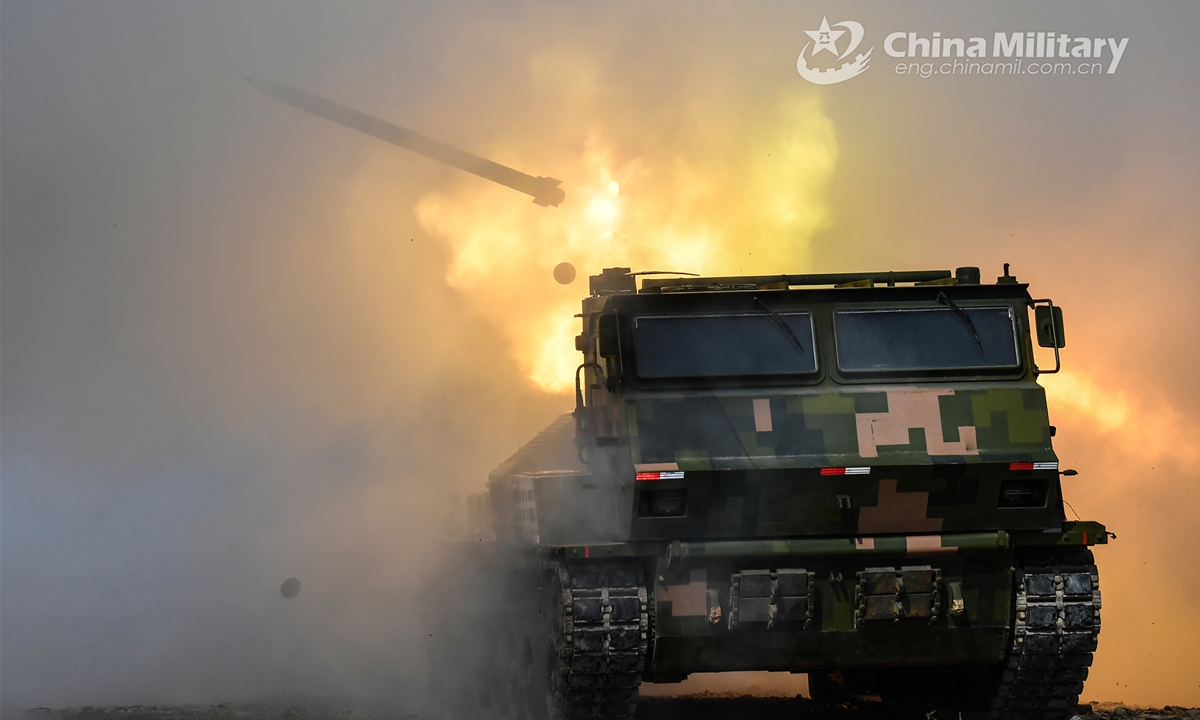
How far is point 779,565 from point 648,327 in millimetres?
2008

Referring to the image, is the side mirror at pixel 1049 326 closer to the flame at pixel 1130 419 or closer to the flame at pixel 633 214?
the flame at pixel 1130 419

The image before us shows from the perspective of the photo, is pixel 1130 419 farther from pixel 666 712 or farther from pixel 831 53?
pixel 666 712

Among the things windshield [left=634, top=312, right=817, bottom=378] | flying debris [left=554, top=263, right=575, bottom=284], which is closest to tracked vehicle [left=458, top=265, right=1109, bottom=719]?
windshield [left=634, top=312, right=817, bottom=378]

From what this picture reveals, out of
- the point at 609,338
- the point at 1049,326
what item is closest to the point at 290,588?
the point at 609,338

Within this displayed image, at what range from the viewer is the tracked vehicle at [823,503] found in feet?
36.5

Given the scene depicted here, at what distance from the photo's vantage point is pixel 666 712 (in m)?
15.1

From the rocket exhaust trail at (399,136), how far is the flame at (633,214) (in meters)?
0.35

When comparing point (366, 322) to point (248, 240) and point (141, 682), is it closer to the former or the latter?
point (248, 240)

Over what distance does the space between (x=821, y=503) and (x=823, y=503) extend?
1 cm

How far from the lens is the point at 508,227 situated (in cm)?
2188

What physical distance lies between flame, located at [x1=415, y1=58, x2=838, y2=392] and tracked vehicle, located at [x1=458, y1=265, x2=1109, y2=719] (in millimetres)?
9059

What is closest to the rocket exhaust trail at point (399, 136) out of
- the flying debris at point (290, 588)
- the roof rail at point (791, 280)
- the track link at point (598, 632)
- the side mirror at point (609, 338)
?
the flying debris at point (290, 588)

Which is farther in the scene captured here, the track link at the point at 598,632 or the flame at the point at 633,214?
the flame at the point at 633,214

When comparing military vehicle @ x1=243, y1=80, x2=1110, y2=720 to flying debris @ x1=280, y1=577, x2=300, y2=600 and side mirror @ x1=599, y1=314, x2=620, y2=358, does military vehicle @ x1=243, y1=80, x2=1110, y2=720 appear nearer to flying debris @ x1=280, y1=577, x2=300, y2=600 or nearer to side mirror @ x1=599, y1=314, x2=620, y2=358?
side mirror @ x1=599, y1=314, x2=620, y2=358
